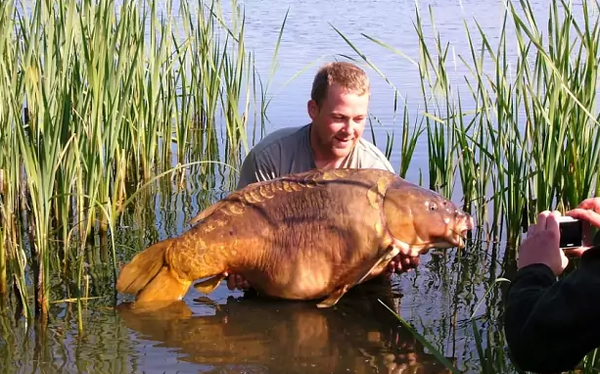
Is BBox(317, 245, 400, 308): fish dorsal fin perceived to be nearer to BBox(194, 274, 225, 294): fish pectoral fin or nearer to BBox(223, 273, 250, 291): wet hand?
BBox(223, 273, 250, 291): wet hand

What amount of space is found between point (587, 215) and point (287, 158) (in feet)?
9.87

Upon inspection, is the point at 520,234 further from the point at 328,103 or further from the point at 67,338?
the point at 67,338

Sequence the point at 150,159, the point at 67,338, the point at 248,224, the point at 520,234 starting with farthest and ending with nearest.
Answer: the point at 150,159
the point at 520,234
the point at 248,224
the point at 67,338

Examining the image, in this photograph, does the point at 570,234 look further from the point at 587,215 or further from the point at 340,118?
the point at 340,118

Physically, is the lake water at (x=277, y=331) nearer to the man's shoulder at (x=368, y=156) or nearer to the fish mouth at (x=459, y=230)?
the fish mouth at (x=459, y=230)

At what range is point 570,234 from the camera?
106 inches

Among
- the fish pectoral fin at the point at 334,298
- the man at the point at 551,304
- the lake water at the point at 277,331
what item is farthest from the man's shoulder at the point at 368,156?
the man at the point at 551,304

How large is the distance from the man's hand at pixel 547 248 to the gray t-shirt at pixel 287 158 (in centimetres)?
274

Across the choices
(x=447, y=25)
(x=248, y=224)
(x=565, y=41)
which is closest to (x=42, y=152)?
(x=248, y=224)

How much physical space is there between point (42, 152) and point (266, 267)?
123 centimetres

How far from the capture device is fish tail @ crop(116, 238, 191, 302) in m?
4.63

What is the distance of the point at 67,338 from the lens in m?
4.28

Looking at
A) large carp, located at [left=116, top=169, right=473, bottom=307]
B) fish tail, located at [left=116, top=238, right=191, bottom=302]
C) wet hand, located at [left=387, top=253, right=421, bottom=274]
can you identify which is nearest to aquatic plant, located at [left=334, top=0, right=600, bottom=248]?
large carp, located at [left=116, top=169, right=473, bottom=307]

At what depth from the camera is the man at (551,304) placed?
7.05 feet
